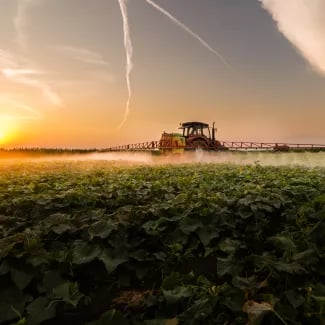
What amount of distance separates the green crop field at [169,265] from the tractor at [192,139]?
979 inches

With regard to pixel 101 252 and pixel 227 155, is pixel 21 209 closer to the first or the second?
pixel 101 252

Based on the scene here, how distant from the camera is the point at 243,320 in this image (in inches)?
89.7

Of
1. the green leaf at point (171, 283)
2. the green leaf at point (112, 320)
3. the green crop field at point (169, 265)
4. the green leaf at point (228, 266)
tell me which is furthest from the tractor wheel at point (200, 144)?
the green leaf at point (112, 320)

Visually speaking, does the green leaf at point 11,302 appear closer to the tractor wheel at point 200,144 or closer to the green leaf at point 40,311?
the green leaf at point 40,311

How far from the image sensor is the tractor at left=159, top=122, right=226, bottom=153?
3009 centimetres

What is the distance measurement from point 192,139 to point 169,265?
2803 cm

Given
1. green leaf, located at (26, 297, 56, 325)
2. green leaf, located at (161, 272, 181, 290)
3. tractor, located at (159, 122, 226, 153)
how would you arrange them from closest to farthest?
green leaf, located at (26, 297, 56, 325) → green leaf, located at (161, 272, 181, 290) → tractor, located at (159, 122, 226, 153)

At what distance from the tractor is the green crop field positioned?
2487 centimetres

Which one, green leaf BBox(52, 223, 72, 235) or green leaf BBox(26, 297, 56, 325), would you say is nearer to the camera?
green leaf BBox(26, 297, 56, 325)

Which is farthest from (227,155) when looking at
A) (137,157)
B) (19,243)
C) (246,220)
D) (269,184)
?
(19,243)

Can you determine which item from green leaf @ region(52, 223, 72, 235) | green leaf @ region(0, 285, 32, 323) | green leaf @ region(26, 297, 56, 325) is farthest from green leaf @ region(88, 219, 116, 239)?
green leaf @ region(26, 297, 56, 325)

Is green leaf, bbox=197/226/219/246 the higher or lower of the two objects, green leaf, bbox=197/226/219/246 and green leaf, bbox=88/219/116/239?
the lower

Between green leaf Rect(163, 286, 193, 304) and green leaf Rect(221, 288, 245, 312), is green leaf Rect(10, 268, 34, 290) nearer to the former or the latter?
green leaf Rect(163, 286, 193, 304)

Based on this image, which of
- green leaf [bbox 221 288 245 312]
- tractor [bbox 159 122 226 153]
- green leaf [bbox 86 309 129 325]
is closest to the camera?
green leaf [bbox 86 309 129 325]
